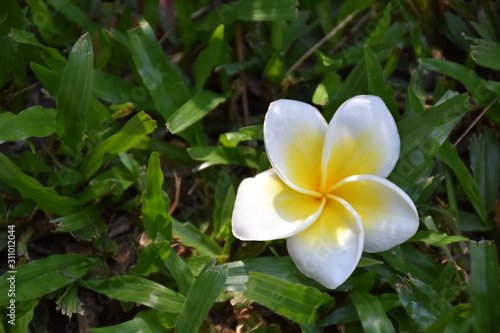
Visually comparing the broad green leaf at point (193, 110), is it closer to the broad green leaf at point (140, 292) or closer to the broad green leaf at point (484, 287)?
the broad green leaf at point (140, 292)

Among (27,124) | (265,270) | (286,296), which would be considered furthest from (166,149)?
(286,296)

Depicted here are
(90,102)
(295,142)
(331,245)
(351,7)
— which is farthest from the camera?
(351,7)

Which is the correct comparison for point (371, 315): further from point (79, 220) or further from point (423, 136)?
point (79, 220)

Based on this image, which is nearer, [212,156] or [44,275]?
[44,275]

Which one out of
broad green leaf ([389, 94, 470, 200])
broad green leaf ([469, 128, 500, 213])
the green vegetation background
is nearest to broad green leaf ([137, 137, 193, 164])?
the green vegetation background

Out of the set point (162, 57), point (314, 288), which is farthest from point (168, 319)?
point (162, 57)

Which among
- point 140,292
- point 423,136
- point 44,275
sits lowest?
point 140,292
